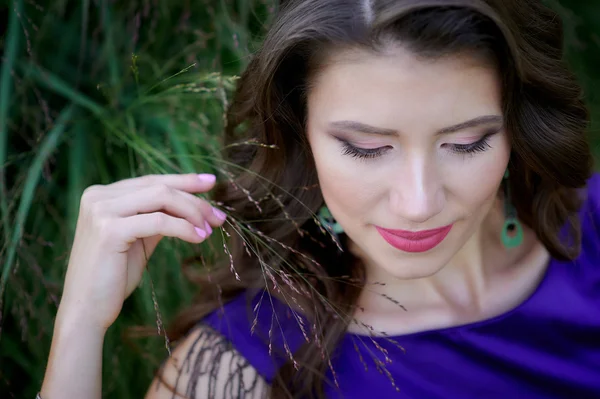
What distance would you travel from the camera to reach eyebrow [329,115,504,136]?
1.39m

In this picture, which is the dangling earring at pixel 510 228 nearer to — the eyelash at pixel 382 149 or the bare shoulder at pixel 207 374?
the eyelash at pixel 382 149

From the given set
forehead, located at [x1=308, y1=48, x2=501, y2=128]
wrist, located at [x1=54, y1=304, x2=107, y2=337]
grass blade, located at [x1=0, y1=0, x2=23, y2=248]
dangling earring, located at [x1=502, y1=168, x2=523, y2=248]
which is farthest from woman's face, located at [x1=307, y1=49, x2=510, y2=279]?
grass blade, located at [x1=0, y1=0, x2=23, y2=248]

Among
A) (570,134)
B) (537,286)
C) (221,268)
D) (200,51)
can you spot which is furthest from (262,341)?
(200,51)

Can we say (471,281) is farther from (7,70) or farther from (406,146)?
(7,70)

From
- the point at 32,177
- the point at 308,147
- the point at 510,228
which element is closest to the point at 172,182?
the point at 308,147

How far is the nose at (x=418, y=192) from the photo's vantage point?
1.41 meters

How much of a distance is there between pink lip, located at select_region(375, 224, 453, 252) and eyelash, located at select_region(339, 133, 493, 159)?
0.18 metres

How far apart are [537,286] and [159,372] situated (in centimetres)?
100

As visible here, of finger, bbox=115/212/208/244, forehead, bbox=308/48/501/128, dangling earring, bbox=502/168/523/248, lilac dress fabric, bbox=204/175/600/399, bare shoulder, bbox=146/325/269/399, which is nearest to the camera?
forehead, bbox=308/48/501/128

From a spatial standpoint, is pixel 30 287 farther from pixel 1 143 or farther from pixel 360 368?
pixel 360 368

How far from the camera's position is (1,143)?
6.27ft

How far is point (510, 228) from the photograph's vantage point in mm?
1951

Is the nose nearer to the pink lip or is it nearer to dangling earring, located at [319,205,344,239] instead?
the pink lip

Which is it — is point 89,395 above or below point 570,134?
below
